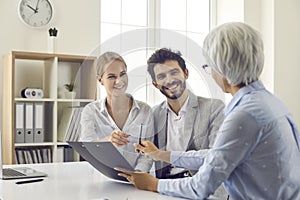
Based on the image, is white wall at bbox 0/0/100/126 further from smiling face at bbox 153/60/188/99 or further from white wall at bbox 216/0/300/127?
smiling face at bbox 153/60/188/99

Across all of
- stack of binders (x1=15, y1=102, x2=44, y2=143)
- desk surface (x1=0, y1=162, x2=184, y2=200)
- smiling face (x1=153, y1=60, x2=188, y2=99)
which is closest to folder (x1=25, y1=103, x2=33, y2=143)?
stack of binders (x1=15, y1=102, x2=44, y2=143)

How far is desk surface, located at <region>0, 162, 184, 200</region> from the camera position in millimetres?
1363

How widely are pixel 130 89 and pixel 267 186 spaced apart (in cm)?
54

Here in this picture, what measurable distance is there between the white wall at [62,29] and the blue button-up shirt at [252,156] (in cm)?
269

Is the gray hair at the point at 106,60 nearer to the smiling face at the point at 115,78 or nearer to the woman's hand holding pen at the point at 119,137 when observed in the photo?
the smiling face at the point at 115,78

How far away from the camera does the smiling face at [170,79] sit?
4.87ft

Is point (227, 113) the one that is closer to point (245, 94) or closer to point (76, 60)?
point (245, 94)

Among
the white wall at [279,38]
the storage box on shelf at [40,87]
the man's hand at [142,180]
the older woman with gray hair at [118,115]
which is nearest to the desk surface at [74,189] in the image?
the man's hand at [142,180]

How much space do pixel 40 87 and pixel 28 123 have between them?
40cm

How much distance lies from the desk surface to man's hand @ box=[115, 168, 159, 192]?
0.07ft

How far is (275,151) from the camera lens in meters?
1.21

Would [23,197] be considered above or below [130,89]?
below

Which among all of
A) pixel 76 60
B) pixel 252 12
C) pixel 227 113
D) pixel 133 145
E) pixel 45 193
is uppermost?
pixel 252 12

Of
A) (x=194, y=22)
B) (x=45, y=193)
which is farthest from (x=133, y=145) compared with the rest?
(x=194, y=22)
